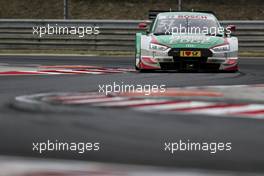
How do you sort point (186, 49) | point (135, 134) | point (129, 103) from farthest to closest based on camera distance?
point (186, 49), point (129, 103), point (135, 134)

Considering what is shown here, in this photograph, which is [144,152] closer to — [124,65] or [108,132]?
[108,132]

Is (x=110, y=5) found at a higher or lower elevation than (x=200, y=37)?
lower

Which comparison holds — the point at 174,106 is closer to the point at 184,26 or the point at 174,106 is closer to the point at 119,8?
the point at 184,26

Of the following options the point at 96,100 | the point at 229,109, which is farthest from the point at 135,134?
the point at 96,100

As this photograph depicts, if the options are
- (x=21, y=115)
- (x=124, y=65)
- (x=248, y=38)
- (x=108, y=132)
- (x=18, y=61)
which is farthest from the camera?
(x=248, y=38)

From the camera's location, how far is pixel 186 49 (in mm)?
13203

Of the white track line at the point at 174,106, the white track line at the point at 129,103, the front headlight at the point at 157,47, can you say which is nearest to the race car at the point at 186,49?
the front headlight at the point at 157,47

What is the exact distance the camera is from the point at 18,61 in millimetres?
17266

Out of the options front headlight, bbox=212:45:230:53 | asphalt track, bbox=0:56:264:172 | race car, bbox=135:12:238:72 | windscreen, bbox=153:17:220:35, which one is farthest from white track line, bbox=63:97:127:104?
windscreen, bbox=153:17:220:35

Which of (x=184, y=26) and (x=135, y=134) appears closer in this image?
(x=135, y=134)

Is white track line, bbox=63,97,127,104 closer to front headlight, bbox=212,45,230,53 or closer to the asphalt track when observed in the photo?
the asphalt track

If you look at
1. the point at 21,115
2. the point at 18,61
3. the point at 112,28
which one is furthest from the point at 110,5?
the point at 21,115

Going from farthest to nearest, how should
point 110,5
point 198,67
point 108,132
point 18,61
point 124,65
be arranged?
point 110,5, point 18,61, point 124,65, point 198,67, point 108,132

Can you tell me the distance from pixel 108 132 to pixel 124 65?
32.2 ft
